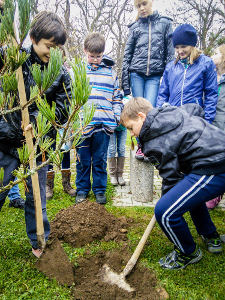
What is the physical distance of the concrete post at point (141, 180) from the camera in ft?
11.9

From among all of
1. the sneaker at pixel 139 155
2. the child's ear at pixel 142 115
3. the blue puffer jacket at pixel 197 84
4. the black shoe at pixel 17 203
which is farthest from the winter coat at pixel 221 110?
the black shoe at pixel 17 203

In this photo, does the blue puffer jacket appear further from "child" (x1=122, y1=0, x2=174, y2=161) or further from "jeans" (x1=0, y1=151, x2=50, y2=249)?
"jeans" (x1=0, y1=151, x2=50, y2=249)

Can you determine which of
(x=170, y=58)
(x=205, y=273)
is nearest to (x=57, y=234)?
(x=205, y=273)

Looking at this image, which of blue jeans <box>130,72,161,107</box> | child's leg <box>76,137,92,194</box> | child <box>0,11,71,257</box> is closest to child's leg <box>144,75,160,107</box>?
blue jeans <box>130,72,161,107</box>

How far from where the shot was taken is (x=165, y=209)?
6.66ft

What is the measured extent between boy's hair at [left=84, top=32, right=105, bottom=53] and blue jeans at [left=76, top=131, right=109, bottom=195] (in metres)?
1.04

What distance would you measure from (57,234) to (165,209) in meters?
1.27

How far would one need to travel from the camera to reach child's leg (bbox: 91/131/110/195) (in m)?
3.40

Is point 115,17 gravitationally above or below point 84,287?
above

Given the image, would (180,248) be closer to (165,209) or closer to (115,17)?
(165,209)

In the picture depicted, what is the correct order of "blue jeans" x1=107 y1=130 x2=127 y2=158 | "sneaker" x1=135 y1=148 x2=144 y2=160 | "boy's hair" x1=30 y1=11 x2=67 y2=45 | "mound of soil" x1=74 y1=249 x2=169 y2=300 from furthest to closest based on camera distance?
"blue jeans" x1=107 y1=130 x2=127 y2=158 → "sneaker" x1=135 y1=148 x2=144 y2=160 → "mound of soil" x1=74 y1=249 x2=169 y2=300 → "boy's hair" x1=30 y1=11 x2=67 y2=45

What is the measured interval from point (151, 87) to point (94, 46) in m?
1.16

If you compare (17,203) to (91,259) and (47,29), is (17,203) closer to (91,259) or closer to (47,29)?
(91,259)

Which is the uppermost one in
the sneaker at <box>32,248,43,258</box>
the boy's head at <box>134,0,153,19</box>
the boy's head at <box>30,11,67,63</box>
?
the boy's head at <box>134,0,153,19</box>
